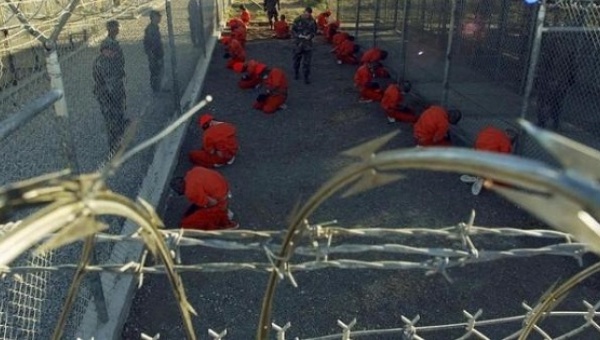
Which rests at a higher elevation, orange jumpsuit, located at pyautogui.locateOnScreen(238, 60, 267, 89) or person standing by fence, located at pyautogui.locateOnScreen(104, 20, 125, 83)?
person standing by fence, located at pyautogui.locateOnScreen(104, 20, 125, 83)

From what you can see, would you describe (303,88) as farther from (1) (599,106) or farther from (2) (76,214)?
(2) (76,214)

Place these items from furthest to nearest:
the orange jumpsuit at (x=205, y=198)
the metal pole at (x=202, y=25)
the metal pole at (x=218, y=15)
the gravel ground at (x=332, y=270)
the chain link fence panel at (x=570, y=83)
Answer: the metal pole at (x=218, y=15)
the metal pole at (x=202, y=25)
the chain link fence panel at (x=570, y=83)
the orange jumpsuit at (x=205, y=198)
the gravel ground at (x=332, y=270)

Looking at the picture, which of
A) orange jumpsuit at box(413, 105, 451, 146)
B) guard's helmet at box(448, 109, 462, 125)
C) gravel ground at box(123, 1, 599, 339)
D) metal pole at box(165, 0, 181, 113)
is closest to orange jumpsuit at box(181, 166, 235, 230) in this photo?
gravel ground at box(123, 1, 599, 339)

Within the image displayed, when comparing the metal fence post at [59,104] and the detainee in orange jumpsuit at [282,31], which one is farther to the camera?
the detainee in orange jumpsuit at [282,31]

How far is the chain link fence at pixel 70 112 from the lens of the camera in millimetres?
3571

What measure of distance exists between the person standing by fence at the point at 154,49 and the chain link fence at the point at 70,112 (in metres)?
0.11

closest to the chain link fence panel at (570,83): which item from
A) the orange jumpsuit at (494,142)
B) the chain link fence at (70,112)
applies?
the orange jumpsuit at (494,142)

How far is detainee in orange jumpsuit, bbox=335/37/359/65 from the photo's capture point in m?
13.9

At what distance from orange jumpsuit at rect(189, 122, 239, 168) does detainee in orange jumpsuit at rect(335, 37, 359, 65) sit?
7151mm

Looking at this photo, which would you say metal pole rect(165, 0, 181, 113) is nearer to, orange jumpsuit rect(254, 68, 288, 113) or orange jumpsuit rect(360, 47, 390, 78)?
orange jumpsuit rect(254, 68, 288, 113)

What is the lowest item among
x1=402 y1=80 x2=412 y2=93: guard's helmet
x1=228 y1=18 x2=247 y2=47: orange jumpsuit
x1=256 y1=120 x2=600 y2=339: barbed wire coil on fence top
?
x1=402 y1=80 x2=412 y2=93: guard's helmet

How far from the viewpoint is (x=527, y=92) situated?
21.1 feet

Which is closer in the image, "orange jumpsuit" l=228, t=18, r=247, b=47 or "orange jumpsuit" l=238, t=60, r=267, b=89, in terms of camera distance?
"orange jumpsuit" l=238, t=60, r=267, b=89

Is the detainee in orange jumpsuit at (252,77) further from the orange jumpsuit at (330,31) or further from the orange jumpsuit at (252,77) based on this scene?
the orange jumpsuit at (330,31)
